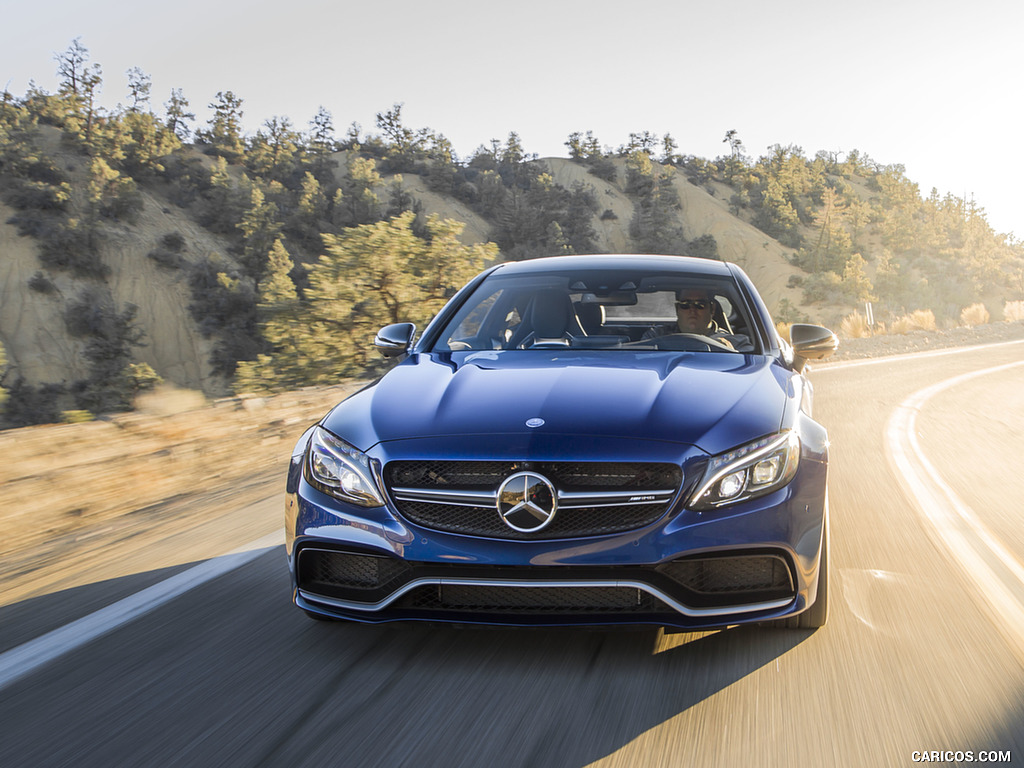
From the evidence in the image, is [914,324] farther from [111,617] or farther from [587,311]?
[111,617]

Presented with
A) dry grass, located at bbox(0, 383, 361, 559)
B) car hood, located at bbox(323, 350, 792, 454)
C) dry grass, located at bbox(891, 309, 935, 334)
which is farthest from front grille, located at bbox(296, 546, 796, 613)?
dry grass, located at bbox(891, 309, 935, 334)

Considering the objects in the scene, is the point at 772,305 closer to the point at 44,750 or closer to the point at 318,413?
the point at 318,413

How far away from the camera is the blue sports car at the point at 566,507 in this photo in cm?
278

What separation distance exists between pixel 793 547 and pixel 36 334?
52.7 meters

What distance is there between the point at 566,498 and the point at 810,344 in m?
2.01

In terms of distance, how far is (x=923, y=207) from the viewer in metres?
96.4

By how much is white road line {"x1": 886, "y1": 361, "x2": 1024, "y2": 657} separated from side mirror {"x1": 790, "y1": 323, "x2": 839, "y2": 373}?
113 cm

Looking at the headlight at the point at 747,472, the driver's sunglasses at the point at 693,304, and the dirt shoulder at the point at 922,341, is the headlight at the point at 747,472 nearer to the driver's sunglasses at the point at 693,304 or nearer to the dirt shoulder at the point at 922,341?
the driver's sunglasses at the point at 693,304

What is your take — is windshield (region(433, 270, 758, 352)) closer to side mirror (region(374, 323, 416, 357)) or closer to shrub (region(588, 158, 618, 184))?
side mirror (region(374, 323, 416, 357))

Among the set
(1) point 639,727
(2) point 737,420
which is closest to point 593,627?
(1) point 639,727

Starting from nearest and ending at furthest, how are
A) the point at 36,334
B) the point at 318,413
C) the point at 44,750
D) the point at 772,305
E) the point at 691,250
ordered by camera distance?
the point at 44,750 → the point at 318,413 → the point at 36,334 → the point at 772,305 → the point at 691,250
